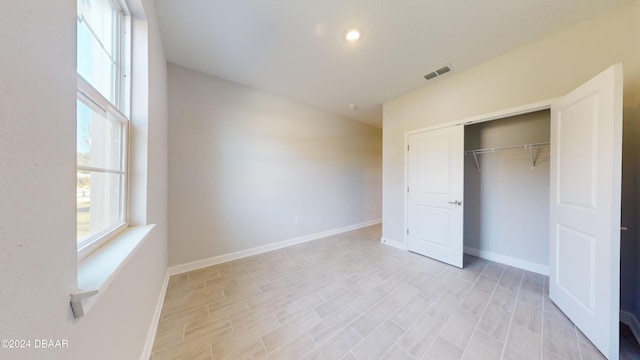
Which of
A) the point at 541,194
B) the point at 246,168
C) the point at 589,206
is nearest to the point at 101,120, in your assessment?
the point at 246,168

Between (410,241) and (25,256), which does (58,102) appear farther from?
(410,241)

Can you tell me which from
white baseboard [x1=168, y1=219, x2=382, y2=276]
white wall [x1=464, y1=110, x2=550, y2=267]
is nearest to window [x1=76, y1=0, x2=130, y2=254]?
white baseboard [x1=168, y1=219, x2=382, y2=276]

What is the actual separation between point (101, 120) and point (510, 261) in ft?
14.4

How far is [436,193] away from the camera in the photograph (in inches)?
114

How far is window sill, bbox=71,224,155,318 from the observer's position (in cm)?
61

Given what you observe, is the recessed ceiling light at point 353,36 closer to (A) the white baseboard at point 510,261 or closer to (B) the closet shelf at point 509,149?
(B) the closet shelf at point 509,149

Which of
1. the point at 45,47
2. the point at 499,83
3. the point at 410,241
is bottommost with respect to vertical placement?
the point at 410,241

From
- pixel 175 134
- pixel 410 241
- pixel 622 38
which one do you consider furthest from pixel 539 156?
pixel 175 134

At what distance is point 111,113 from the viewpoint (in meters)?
1.18

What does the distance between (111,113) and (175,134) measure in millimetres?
1499

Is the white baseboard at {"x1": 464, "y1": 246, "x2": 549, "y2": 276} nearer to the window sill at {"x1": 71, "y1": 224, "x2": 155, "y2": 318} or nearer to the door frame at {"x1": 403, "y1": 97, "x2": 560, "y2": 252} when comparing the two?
the door frame at {"x1": 403, "y1": 97, "x2": 560, "y2": 252}

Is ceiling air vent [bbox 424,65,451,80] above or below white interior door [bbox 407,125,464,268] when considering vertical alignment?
above

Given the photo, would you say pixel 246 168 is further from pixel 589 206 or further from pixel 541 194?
pixel 541 194

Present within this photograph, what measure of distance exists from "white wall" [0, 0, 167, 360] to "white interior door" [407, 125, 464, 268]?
3.30m
